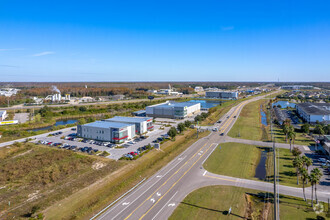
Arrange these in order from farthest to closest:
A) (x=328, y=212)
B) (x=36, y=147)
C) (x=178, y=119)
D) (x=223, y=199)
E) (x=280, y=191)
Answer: (x=178, y=119) < (x=36, y=147) < (x=280, y=191) < (x=223, y=199) < (x=328, y=212)

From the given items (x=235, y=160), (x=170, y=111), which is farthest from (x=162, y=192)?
(x=170, y=111)

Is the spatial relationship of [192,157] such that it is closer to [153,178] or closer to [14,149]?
[153,178]

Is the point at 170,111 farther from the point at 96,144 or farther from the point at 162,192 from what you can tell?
the point at 162,192

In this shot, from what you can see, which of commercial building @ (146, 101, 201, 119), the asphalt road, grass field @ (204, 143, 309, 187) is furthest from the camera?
commercial building @ (146, 101, 201, 119)

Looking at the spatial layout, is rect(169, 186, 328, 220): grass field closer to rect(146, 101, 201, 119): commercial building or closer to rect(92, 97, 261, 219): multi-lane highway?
rect(92, 97, 261, 219): multi-lane highway

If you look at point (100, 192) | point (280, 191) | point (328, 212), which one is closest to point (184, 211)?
point (100, 192)

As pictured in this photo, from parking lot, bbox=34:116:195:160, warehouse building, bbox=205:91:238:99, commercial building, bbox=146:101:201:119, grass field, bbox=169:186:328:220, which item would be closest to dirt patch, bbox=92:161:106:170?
parking lot, bbox=34:116:195:160

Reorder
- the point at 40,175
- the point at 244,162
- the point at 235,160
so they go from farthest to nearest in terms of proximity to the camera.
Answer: the point at 235,160
the point at 244,162
the point at 40,175
